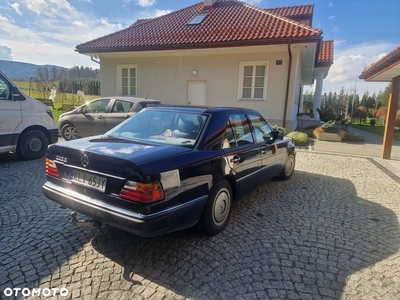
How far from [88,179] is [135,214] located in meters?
0.67

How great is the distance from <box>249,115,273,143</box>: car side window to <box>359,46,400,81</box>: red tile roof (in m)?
3.47

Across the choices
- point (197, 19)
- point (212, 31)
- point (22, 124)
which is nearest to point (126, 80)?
point (197, 19)

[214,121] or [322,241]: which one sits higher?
[214,121]

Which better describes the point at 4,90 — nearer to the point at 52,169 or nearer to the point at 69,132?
the point at 69,132

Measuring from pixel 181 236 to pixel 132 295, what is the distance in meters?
1.01

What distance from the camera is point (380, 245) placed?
10.0ft

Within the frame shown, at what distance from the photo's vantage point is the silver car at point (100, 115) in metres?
7.98

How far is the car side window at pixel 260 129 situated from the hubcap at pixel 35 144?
18.2 ft

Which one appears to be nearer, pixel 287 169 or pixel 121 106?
pixel 287 169

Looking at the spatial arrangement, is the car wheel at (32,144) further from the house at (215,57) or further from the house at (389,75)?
the house at (389,75)

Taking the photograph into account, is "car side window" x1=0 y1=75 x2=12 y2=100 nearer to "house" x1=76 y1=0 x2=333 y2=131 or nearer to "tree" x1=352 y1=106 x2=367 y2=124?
"house" x1=76 y1=0 x2=333 y2=131

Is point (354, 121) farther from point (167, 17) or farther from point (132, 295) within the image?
point (132, 295)

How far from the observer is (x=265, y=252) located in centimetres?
279

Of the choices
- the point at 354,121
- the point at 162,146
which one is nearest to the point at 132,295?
the point at 162,146
